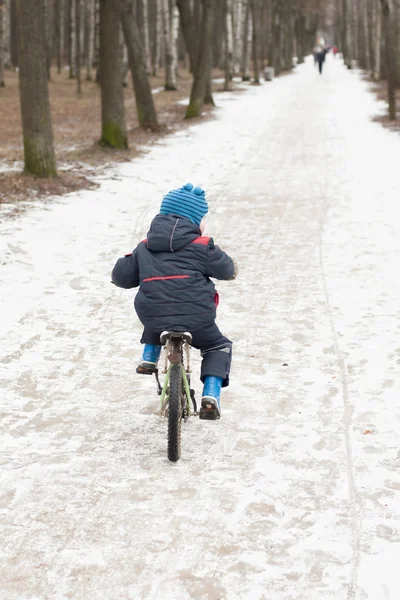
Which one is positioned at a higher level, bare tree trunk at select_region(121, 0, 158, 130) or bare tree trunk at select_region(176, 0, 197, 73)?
bare tree trunk at select_region(176, 0, 197, 73)

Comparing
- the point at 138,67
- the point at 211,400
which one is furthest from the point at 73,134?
the point at 211,400

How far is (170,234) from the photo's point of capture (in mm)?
4781

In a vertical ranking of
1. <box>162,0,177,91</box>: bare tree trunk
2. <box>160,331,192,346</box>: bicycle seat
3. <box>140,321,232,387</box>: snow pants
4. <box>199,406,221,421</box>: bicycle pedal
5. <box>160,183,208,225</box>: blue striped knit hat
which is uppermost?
<box>162,0,177,91</box>: bare tree trunk

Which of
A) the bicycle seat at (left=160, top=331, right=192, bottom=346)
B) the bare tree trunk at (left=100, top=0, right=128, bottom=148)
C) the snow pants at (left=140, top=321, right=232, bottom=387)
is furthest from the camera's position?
the bare tree trunk at (left=100, top=0, right=128, bottom=148)

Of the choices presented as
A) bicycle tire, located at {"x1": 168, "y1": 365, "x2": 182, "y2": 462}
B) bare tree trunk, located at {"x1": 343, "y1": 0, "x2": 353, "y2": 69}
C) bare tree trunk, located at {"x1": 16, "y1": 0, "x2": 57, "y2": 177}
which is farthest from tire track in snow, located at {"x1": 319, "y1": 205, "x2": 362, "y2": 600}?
bare tree trunk, located at {"x1": 343, "y1": 0, "x2": 353, "y2": 69}

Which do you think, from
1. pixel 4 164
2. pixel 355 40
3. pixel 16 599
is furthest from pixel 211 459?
pixel 355 40

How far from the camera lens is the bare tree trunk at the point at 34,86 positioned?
42.5ft

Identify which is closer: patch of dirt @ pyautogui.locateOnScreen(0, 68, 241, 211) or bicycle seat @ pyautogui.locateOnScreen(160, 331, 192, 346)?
bicycle seat @ pyautogui.locateOnScreen(160, 331, 192, 346)

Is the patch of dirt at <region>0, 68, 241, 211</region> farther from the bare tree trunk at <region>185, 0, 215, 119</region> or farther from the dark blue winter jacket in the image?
the dark blue winter jacket

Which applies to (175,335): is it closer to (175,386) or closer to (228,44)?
(175,386)

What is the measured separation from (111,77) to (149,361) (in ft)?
43.7

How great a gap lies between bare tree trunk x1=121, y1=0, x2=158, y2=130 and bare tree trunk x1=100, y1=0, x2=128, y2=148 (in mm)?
3235

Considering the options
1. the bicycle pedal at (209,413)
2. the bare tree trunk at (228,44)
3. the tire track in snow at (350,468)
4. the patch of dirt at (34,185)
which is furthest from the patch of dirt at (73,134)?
the bicycle pedal at (209,413)

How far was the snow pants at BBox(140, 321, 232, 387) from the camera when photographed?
195 inches
